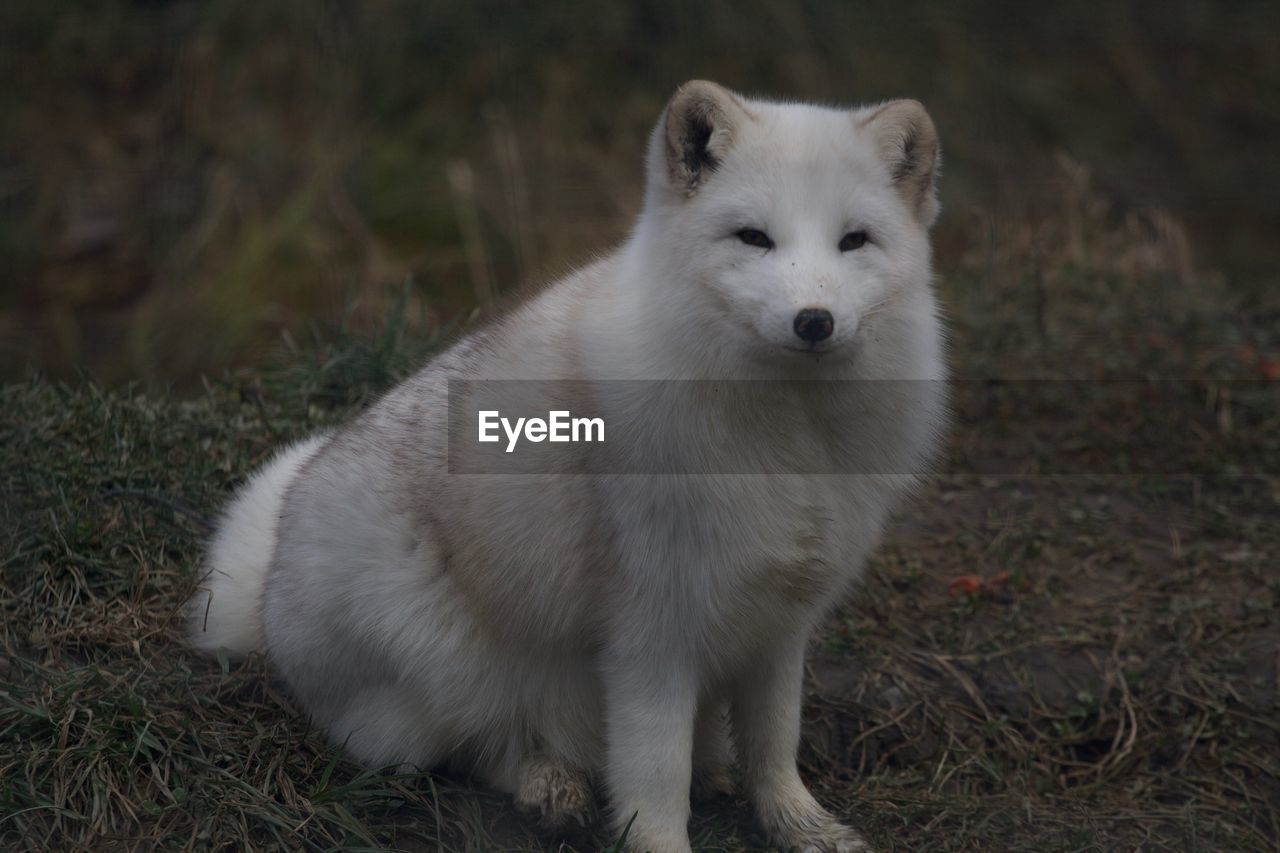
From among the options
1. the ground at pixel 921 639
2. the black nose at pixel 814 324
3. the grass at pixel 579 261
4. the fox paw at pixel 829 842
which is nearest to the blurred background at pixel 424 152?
the grass at pixel 579 261

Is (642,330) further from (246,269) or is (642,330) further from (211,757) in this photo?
(246,269)

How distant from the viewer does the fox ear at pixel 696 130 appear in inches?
111

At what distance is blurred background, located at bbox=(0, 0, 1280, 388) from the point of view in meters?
7.69

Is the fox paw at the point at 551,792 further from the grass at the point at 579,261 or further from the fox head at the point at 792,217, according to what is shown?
the fox head at the point at 792,217

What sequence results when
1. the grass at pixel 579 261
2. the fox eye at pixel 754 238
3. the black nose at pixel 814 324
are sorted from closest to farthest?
the black nose at pixel 814 324 < the fox eye at pixel 754 238 < the grass at pixel 579 261

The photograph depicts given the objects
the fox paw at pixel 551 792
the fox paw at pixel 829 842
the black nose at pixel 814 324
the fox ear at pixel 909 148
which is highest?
the fox ear at pixel 909 148

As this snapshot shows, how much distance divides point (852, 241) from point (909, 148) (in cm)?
30

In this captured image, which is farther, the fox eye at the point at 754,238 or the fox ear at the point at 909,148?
the fox ear at the point at 909,148

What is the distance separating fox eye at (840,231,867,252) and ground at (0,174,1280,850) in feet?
4.85

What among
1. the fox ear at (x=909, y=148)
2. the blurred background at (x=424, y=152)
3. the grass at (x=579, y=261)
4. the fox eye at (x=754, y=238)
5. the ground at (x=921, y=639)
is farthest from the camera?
the blurred background at (x=424, y=152)

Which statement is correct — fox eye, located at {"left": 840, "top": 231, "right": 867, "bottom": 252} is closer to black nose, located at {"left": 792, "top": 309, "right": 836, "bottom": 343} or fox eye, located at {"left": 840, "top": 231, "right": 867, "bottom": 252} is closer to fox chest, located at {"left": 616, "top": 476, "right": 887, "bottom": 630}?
black nose, located at {"left": 792, "top": 309, "right": 836, "bottom": 343}

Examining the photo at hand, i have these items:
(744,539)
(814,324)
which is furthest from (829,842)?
(814,324)

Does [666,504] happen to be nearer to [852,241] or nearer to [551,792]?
[852,241]
